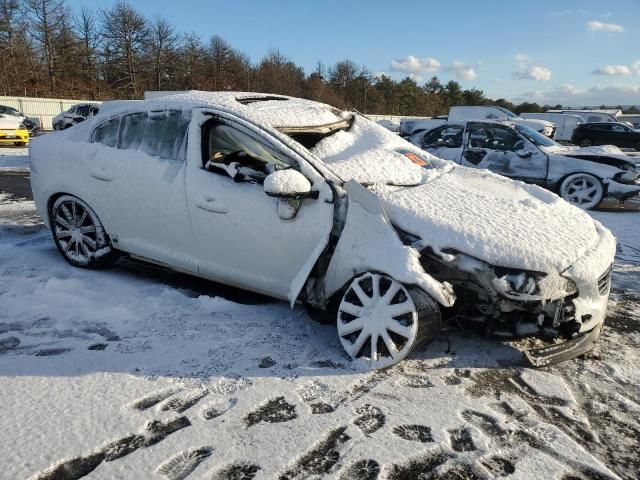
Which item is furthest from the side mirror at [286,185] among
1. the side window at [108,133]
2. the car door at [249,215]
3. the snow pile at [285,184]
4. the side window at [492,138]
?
the side window at [492,138]

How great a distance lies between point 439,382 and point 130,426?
1647 millimetres

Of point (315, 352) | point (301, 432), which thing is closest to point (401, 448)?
point (301, 432)

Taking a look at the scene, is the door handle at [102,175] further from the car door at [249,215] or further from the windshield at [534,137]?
the windshield at [534,137]

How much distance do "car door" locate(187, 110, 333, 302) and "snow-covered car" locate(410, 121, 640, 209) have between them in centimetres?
601

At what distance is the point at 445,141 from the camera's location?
29.1 feet

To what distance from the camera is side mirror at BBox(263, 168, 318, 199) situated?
292 centimetres

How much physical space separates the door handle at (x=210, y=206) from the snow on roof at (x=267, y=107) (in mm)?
655

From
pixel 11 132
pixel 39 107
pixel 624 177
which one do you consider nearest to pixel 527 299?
pixel 624 177

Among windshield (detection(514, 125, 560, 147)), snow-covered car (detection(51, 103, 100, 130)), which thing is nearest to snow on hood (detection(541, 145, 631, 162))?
windshield (detection(514, 125, 560, 147))

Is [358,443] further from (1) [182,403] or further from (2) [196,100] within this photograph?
(2) [196,100]

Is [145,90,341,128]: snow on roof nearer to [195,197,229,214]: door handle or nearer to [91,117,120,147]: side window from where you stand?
[91,117,120,147]: side window

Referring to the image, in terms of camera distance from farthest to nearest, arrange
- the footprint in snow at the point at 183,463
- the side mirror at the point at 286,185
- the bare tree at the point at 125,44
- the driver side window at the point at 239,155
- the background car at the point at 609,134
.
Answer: the bare tree at the point at 125,44
the background car at the point at 609,134
the driver side window at the point at 239,155
the side mirror at the point at 286,185
the footprint in snow at the point at 183,463

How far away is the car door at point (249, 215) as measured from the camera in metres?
3.07

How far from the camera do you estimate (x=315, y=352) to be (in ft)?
9.88
